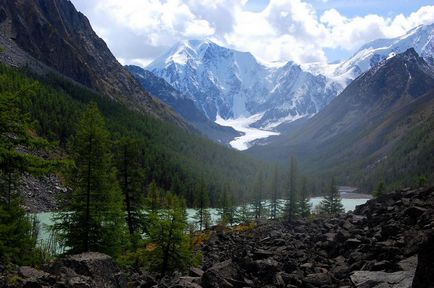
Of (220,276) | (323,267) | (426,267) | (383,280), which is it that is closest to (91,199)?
(220,276)

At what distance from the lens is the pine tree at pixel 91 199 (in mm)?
31625

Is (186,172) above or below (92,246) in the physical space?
above

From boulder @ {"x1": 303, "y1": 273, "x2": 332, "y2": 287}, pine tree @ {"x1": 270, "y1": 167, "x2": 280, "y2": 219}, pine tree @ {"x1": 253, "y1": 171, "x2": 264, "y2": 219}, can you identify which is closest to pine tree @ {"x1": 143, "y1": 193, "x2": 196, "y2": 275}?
boulder @ {"x1": 303, "y1": 273, "x2": 332, "y2": 287}

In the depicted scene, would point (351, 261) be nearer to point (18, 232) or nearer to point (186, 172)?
point (18, 232)

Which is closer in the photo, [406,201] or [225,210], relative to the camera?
[406,201]

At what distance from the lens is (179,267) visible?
110ft

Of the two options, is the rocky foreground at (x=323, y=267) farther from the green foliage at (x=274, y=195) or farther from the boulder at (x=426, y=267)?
the green foliage at (x=274, y=195)

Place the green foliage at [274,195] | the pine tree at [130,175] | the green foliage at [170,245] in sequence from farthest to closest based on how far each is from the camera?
the green foliage at [274,195]
the pine tree at [130,175]
the green foliage at [170,245]

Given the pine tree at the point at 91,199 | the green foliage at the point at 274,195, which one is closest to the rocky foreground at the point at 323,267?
the pine tree at the point at 91,199

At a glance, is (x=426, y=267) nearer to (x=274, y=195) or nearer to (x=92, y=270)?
(x=92, y=270)

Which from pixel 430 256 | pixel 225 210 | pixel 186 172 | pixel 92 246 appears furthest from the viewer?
pixel 186 172

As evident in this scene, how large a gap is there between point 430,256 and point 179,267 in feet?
73.8

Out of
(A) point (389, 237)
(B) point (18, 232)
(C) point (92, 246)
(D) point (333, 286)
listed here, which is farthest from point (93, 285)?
(B) point (18, 232)

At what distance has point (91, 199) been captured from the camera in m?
32.2
